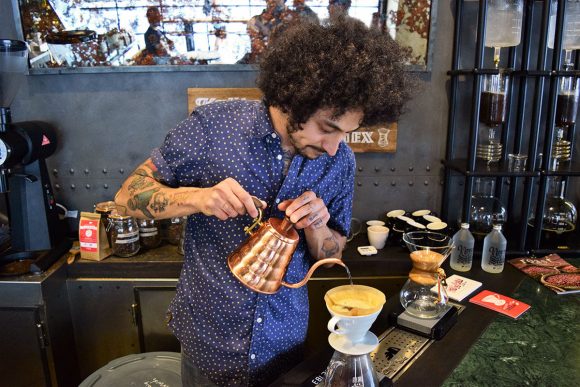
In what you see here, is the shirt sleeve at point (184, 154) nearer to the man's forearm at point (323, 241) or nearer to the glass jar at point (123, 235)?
the man's forearm at point (323, 241)

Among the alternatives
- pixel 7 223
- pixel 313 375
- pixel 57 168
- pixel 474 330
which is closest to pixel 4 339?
pixel 7 223

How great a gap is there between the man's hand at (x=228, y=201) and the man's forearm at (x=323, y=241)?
0.25 meters

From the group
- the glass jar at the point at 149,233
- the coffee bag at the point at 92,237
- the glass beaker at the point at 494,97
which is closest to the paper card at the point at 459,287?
the glass beaker at the point at 494,97

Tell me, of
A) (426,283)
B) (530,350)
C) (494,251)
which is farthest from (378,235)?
(530,350)

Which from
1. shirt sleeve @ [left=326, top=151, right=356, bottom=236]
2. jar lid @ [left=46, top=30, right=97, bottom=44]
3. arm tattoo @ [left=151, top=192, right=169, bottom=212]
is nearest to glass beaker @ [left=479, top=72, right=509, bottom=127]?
shirt sleeve @ [left=326, top=151, right=356, bottom=236]

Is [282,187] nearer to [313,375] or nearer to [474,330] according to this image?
[313,375]

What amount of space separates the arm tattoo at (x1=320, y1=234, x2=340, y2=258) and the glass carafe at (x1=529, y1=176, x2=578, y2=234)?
4.52 ft

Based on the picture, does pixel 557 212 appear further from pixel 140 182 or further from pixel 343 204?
pixel 140 182

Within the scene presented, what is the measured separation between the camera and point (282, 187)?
135 centimetres

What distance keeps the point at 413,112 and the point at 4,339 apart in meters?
2.19

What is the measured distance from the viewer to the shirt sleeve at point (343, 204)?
151 cm

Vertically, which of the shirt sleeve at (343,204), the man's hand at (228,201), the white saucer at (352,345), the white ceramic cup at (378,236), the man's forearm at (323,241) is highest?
the man's hand at (228,201)

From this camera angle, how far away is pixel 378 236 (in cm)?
233

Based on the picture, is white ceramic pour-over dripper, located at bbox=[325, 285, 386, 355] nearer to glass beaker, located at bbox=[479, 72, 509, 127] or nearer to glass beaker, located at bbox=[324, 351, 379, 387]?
glass beaker, located at bbox=[324, 351, 379, 387]
